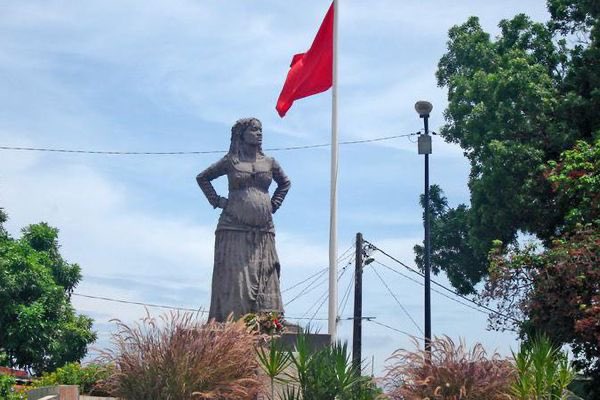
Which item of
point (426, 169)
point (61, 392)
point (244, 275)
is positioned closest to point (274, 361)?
point (61, 392)

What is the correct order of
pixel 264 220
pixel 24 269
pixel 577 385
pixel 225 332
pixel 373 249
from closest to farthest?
pixel 225 332 → pixel 264 220 → pixel 577 385 → pixel 373 249 → pixel 24 269

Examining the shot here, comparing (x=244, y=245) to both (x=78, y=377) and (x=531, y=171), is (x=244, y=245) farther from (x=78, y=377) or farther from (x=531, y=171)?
(x=531, y=171)

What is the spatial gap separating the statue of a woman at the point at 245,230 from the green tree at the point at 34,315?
16.5 m

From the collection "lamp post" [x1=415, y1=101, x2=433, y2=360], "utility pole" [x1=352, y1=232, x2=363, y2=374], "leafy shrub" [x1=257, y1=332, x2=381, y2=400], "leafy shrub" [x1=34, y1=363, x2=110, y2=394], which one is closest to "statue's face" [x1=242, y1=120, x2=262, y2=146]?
"lamp post" [x1=415, y1=101, x2=433, y2=360]

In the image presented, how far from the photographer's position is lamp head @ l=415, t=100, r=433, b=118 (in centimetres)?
2336

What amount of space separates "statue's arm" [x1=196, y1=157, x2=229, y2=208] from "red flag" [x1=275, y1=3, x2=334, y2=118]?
2517 mm

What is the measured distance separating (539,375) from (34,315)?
2457 cm

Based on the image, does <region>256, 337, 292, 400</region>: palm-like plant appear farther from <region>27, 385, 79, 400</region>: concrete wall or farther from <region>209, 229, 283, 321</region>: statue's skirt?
<region>209, 229, 283, 321</region>: statue's skirt

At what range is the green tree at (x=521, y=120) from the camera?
25.1 m

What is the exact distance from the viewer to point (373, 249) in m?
29.1

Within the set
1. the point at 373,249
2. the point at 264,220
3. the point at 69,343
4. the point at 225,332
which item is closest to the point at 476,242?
the point at 373,249

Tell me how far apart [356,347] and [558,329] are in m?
9.28

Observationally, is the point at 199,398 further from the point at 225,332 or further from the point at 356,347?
the point at 356,347

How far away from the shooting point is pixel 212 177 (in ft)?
66.3
